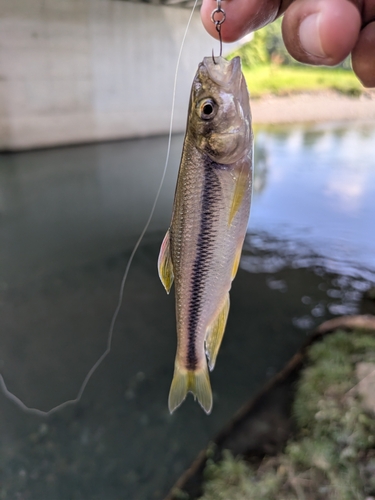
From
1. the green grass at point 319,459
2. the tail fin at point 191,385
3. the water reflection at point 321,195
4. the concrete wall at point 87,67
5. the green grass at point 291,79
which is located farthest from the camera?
the green grass at point 291,79

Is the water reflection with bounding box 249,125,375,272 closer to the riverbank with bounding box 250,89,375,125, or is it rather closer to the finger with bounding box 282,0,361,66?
the riverbank with bounding box 250,89,375,125

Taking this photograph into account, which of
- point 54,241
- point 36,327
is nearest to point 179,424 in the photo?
point 36,327

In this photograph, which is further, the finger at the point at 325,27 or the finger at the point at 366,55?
the finger at the point at 366,55

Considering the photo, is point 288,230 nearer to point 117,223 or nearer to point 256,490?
point 117,223

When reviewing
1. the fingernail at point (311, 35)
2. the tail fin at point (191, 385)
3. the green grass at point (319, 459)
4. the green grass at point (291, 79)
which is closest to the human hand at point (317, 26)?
the fingernail at point (311, 35)

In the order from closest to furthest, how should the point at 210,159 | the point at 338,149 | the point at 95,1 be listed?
the point at 210,159
the point at 95,1
the point at 338,149

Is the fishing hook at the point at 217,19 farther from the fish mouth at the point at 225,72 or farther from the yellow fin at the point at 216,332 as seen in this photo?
the yellow fin at the point at 216,332

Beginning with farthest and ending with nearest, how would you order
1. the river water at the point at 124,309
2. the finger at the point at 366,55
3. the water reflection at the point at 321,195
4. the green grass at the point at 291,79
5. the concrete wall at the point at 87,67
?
1. the green grass at the point at 291,79
2. the concrete wall at the point at 87,67
3. the water reflection at the point at 321,195
4. the river water at the point at 124,309
5. the finger at the point at 366,55
